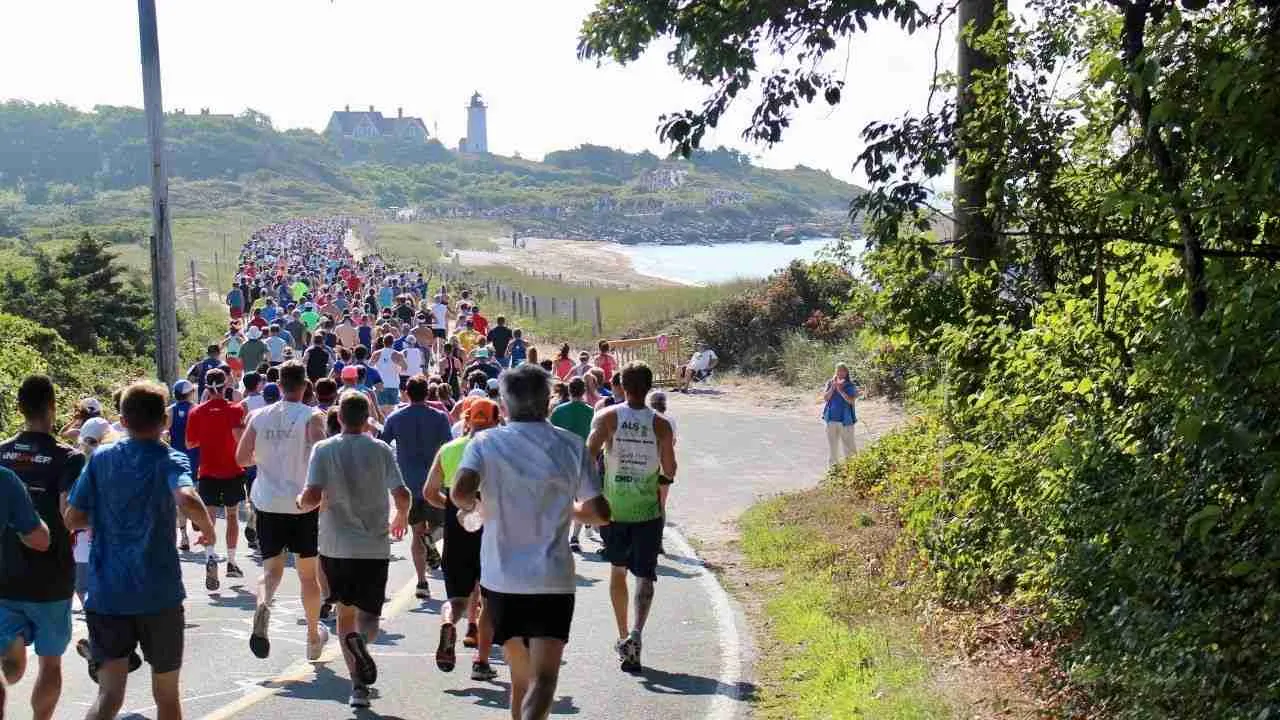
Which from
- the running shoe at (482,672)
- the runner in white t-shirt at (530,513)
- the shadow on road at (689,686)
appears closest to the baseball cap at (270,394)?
the running shoe at (482,672)

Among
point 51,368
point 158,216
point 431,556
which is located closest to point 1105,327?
point 431,556

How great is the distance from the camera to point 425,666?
9.23 meters

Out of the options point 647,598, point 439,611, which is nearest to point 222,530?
point 439,611

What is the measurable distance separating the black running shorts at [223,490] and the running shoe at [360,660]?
4612 mm

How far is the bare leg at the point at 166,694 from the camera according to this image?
658cm

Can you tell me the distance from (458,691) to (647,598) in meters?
1.41

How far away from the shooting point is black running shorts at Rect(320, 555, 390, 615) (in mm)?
8367

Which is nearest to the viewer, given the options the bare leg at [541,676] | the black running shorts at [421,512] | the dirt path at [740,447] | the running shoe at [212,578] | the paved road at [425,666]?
the bare leg at [541,676]

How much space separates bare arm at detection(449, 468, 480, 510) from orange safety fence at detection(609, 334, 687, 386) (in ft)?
84.9

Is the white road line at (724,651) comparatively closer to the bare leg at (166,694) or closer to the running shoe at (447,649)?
the running shoe at (447,649)

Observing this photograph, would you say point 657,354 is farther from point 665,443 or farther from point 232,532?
point 665,443

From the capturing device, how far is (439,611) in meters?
11.2

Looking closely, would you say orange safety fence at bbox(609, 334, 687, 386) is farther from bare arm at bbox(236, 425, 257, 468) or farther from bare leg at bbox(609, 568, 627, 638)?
bare leg at bbox(609, 568, 627, 638)

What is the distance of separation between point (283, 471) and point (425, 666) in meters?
1.70
